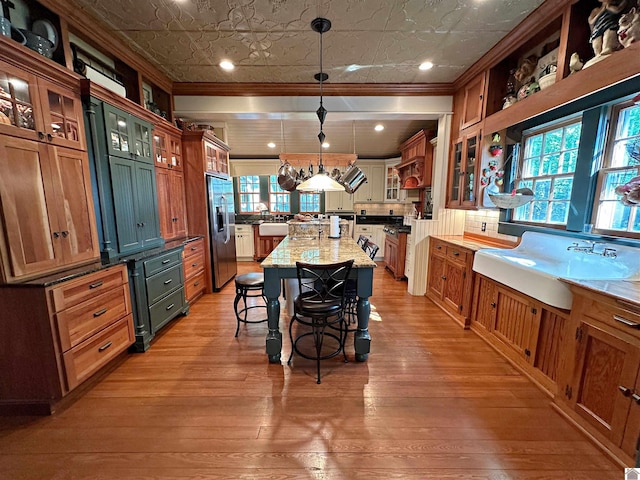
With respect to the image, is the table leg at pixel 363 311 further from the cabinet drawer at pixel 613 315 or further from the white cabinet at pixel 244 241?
the white cabinet at pixel 244 241

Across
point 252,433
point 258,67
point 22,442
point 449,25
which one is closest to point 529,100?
point 449,25

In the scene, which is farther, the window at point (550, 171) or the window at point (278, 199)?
the window at point (278, 199)

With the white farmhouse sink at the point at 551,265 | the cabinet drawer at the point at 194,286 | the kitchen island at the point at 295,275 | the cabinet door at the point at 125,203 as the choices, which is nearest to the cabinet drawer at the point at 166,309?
the cabinet drawer at the point at 194,286

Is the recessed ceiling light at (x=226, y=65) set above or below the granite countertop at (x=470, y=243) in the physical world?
above

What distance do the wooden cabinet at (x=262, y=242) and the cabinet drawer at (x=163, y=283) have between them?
115 inches

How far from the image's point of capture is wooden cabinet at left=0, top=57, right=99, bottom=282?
150cm

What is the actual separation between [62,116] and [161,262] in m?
1.36

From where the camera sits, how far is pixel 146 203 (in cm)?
263

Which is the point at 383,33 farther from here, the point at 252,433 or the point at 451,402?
the point at 252,433

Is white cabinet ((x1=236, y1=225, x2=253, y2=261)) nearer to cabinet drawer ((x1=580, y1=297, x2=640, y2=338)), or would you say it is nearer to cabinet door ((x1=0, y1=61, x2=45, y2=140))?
cabinet door ((x1=0, y1=61, x2=45, y2=140))

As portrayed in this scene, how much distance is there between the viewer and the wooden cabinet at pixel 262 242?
5.77 meters

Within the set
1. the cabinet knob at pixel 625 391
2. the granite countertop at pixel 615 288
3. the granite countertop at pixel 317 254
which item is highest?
the granite countertop at pixel 615 288

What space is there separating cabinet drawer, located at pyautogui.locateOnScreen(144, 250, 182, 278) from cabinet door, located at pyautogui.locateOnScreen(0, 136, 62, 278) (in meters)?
0.64

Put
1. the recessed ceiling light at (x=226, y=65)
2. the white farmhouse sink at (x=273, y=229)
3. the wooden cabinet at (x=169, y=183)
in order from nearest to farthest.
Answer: the recessed ceiling light at (x=226, y=65) < the wooden cabinet at (x=169, y=183) < the white farmhouse sink at (x=273, y=229)
